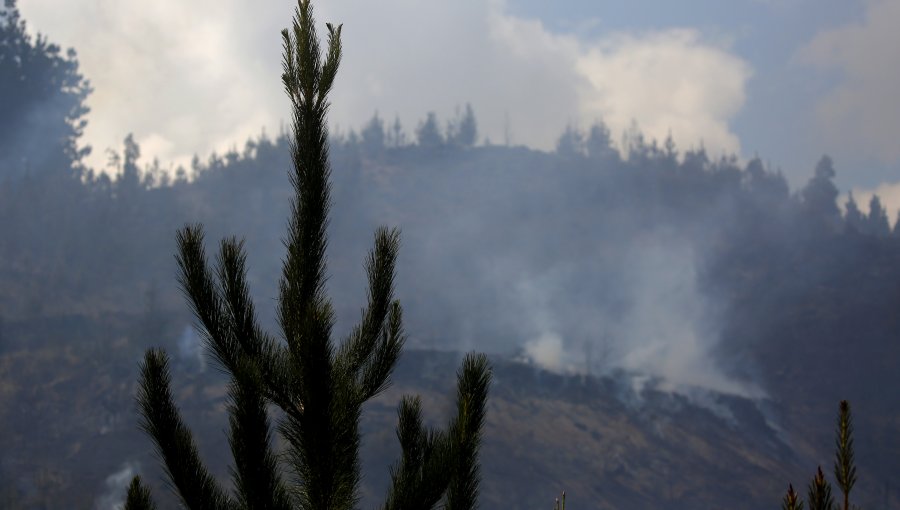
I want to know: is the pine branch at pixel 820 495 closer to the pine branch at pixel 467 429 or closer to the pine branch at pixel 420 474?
the pine branch at pixel 467 429

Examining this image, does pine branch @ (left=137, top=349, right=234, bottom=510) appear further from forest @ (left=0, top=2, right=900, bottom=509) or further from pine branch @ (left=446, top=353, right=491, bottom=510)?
forest @ (left=0, top=2, right=900, bottom=509)

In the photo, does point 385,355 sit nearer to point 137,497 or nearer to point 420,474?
point 420,474

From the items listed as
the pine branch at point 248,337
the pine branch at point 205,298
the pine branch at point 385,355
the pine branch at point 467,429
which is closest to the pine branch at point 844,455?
the pine branch at point 467,429

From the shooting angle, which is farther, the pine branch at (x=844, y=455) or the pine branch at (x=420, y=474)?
the pine branch at (x=420, y=474)

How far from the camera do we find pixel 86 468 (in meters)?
132

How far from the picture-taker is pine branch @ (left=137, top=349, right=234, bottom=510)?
757 centimetres

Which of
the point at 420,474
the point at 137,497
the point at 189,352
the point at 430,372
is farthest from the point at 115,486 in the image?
the point at 420,474

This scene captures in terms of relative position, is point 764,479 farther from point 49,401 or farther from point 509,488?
point 49,401

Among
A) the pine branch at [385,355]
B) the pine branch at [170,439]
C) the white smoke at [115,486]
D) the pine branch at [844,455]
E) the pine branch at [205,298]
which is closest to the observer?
the pine branch at [844,455]

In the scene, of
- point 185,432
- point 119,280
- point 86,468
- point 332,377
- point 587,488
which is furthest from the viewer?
point 119,280

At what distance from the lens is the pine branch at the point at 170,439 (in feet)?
24.8

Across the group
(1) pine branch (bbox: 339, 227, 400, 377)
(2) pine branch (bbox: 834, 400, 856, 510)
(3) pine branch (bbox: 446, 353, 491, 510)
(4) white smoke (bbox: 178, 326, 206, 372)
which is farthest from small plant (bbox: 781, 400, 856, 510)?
(4) white smoke (bbox: 178, 326, 206, 372)

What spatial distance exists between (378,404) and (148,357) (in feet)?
480

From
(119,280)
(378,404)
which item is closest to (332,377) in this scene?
(378,404)
